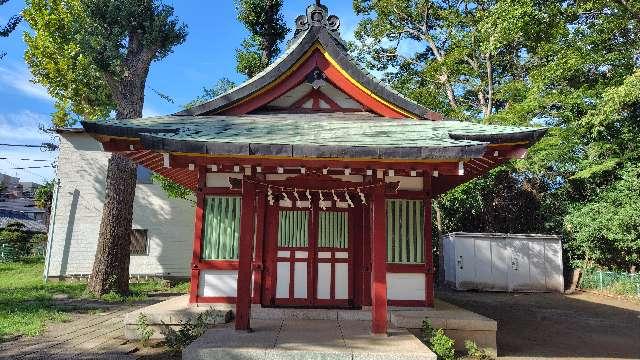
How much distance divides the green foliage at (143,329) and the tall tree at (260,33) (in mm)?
12703

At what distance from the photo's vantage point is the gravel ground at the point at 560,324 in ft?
27.7

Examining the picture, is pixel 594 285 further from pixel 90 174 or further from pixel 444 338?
pixel 90 174

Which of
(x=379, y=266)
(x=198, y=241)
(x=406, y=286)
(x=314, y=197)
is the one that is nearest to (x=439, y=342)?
(x=379, y=266)

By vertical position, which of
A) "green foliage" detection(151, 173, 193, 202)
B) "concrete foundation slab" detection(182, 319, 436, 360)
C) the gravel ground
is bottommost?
the gravel ground

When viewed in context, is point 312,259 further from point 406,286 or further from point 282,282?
point 406,286

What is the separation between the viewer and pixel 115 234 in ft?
47.2

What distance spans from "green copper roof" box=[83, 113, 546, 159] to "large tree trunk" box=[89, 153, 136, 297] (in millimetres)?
6974

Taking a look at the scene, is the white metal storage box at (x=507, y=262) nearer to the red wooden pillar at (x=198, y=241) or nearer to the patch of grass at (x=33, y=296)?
the patch of grass at (x=33, y=296)

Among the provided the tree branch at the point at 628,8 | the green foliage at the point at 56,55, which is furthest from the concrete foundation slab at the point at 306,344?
the tree branch at the point at 628,8

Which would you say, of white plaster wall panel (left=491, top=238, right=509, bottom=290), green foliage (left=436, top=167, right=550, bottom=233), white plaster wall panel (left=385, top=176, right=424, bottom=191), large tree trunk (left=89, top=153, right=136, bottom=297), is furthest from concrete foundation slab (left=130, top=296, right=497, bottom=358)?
green foliage (left=436, top=167, right=550, bottom=233)

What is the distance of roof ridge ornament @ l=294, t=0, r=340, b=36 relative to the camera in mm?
9516

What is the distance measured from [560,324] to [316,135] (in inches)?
366

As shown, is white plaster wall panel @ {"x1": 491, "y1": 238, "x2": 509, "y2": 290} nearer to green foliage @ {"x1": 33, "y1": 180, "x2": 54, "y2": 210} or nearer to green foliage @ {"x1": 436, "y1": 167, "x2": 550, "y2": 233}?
green foliage @ {"x1": 436, "y1": 167, "x2": 550, "y2": 233}

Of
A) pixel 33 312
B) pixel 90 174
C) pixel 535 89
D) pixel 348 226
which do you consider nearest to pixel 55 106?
pixel 90 174
